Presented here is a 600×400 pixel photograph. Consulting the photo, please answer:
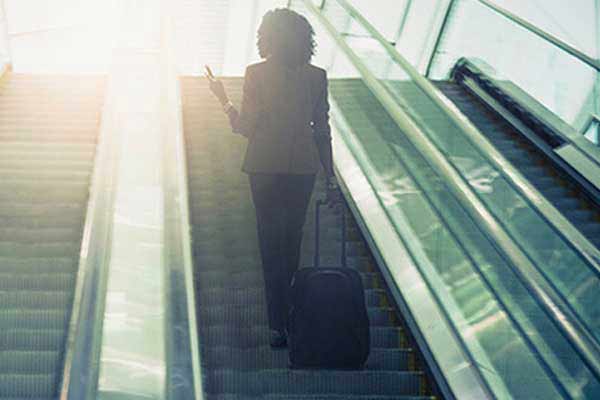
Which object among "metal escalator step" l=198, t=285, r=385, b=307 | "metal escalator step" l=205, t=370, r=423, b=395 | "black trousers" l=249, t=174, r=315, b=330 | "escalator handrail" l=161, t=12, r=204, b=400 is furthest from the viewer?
"metal escalator step" l=198, t=285, r=385, b=307

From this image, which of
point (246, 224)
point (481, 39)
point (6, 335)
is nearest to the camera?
point (6, 335)

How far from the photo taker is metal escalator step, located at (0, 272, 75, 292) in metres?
4.97

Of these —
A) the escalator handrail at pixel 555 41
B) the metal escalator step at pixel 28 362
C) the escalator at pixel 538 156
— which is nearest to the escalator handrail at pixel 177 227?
the metal escalator step at pixel 28 362

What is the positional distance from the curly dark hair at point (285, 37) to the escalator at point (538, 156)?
2689mm

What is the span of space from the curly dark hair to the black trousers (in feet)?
1.77

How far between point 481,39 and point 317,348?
555cm

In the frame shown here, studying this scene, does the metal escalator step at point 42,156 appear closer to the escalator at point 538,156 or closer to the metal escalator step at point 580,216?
the escalator at point 538,156

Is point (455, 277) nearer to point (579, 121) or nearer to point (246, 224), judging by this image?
point (246, 224)

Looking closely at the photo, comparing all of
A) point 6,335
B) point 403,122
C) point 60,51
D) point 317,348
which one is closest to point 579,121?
point 403,122

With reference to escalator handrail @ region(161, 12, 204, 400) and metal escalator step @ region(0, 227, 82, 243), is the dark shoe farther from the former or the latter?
metal escalator step @ region(0, 227, 82, 243)

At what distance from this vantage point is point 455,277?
4.30m

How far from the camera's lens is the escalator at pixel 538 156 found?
20.9ft

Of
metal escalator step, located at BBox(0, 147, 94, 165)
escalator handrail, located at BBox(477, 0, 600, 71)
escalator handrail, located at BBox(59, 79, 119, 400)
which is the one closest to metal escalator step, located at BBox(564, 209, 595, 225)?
escalator handrail, located at BBox(477, 0, 600, 71)

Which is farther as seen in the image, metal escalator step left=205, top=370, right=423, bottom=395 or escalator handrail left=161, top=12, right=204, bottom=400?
metal escalator step left=205, top=370, right=423, bottom=395
